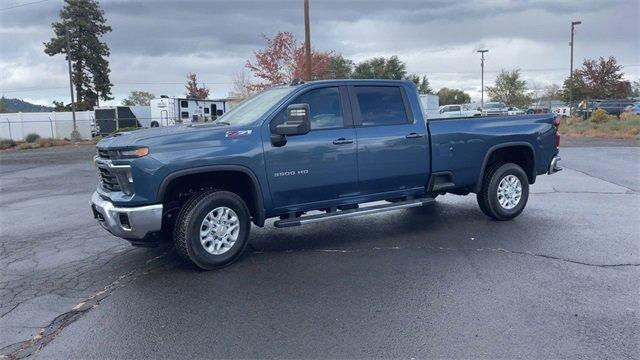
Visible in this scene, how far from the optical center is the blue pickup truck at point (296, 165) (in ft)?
17.1

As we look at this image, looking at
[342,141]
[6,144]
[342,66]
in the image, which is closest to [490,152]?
[342,141]

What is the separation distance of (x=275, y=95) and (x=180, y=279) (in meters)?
2.46

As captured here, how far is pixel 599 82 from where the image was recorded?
56.9 metres

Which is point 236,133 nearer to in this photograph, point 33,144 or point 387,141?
point 387,141

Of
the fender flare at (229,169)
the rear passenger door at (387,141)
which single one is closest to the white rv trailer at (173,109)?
the rear passenger door at (387,141)

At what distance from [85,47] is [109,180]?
54729 mm

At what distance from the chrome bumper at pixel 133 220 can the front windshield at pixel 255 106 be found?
4.79 feet

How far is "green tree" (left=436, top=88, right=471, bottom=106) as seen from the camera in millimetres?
89250

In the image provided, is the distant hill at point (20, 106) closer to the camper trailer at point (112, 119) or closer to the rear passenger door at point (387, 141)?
the camper trailer at point (112, 119)

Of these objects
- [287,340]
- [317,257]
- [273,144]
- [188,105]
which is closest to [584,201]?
[317,257]

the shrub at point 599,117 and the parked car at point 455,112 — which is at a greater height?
the parked car at point 455,112

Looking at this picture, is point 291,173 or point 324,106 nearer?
point 291,173

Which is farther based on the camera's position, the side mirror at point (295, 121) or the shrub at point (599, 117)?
the shrub at point (599, 117)

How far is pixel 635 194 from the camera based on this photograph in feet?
31.7
